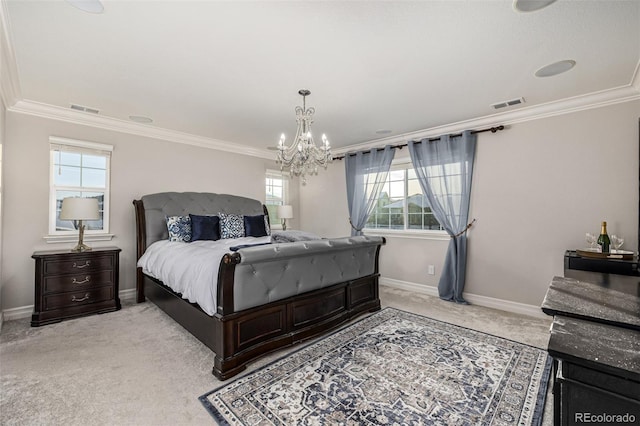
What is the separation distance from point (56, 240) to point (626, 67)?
20.5 ft

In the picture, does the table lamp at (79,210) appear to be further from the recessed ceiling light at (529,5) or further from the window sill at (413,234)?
the recessed ceiling light at (529,5)

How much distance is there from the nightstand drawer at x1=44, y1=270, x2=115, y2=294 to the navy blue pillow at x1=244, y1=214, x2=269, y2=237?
180 cm

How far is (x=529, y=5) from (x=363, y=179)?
3.47 m

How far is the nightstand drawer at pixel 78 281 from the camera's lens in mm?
3150

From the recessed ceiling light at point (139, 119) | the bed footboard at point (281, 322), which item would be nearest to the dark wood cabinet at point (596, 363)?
the bed footboard at point (281, 322)

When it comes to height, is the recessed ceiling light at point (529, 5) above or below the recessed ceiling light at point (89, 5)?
below

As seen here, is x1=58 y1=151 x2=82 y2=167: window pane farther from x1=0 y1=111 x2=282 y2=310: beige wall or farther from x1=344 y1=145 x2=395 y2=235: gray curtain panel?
x1=344 y1=145 x2=395 y2=235: gray curtain panel

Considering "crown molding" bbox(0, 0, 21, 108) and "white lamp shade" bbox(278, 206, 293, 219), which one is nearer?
"crown molding" bbox(0, 0, 21, 108)

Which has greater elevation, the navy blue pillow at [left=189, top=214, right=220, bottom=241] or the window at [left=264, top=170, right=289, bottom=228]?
the window at [left=264, top=170, right=289, bottom=228]

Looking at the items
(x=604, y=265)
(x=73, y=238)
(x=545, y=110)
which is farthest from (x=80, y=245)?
(x=545, y=110)

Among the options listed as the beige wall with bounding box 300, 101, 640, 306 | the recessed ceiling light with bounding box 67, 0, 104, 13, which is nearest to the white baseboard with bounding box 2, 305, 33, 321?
the recessed ceiling light with bounding box 67, 0, 104, 13

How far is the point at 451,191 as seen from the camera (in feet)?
13.4

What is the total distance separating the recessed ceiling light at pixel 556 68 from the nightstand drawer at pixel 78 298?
5.19 m

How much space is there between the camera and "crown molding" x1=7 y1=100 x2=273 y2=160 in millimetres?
3357
